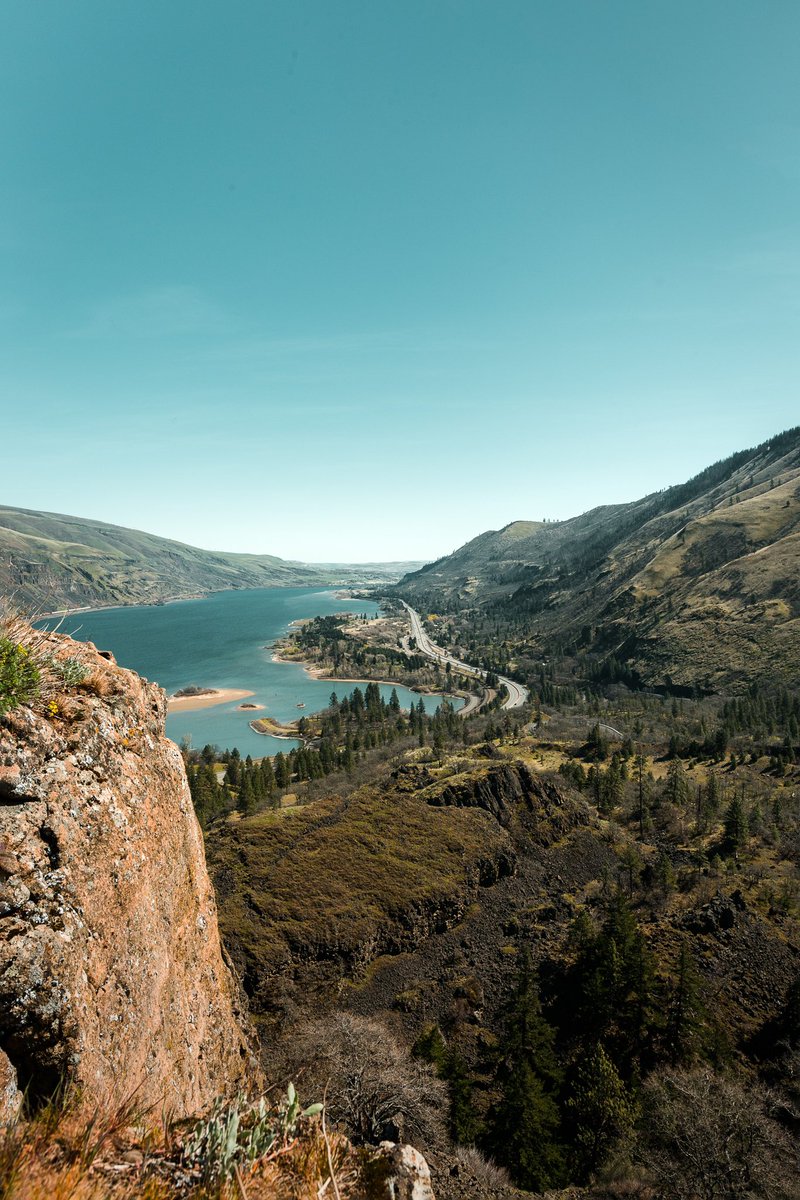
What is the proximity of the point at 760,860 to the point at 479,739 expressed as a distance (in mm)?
53718

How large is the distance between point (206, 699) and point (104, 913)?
15727 centimetres

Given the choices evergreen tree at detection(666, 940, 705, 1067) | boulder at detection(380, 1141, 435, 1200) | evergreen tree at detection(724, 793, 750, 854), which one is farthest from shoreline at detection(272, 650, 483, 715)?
boulder at detection(380, 1141, 435, 1200)

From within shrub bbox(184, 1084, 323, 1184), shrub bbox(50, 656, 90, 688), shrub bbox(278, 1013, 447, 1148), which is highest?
shrub bbox(50, 656, 90, 688)

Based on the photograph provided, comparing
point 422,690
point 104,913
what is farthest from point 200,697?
point 104,913

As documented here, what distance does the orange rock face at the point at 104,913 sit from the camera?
553 centimetres

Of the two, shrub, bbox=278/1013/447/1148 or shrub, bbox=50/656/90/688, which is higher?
shrub, bbox=50/656/90/688

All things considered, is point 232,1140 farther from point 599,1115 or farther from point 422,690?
point 422,690

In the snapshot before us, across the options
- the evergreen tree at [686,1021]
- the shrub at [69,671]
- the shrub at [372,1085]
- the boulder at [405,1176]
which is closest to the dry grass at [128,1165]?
the boulder at [405,1176]

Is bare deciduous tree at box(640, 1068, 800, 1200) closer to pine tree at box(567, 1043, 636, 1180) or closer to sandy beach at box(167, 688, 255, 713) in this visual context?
pine tree at box(567, 1043, 636, 1180)

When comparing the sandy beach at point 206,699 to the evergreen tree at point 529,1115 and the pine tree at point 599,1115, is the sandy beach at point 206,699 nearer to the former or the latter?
the evergreen tree at point 529,1115

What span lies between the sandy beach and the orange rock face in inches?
5644

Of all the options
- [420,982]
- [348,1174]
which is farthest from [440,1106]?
[348,1174]

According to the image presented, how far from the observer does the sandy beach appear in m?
146

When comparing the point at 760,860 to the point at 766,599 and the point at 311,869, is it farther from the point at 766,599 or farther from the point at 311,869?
the point at 766,599
